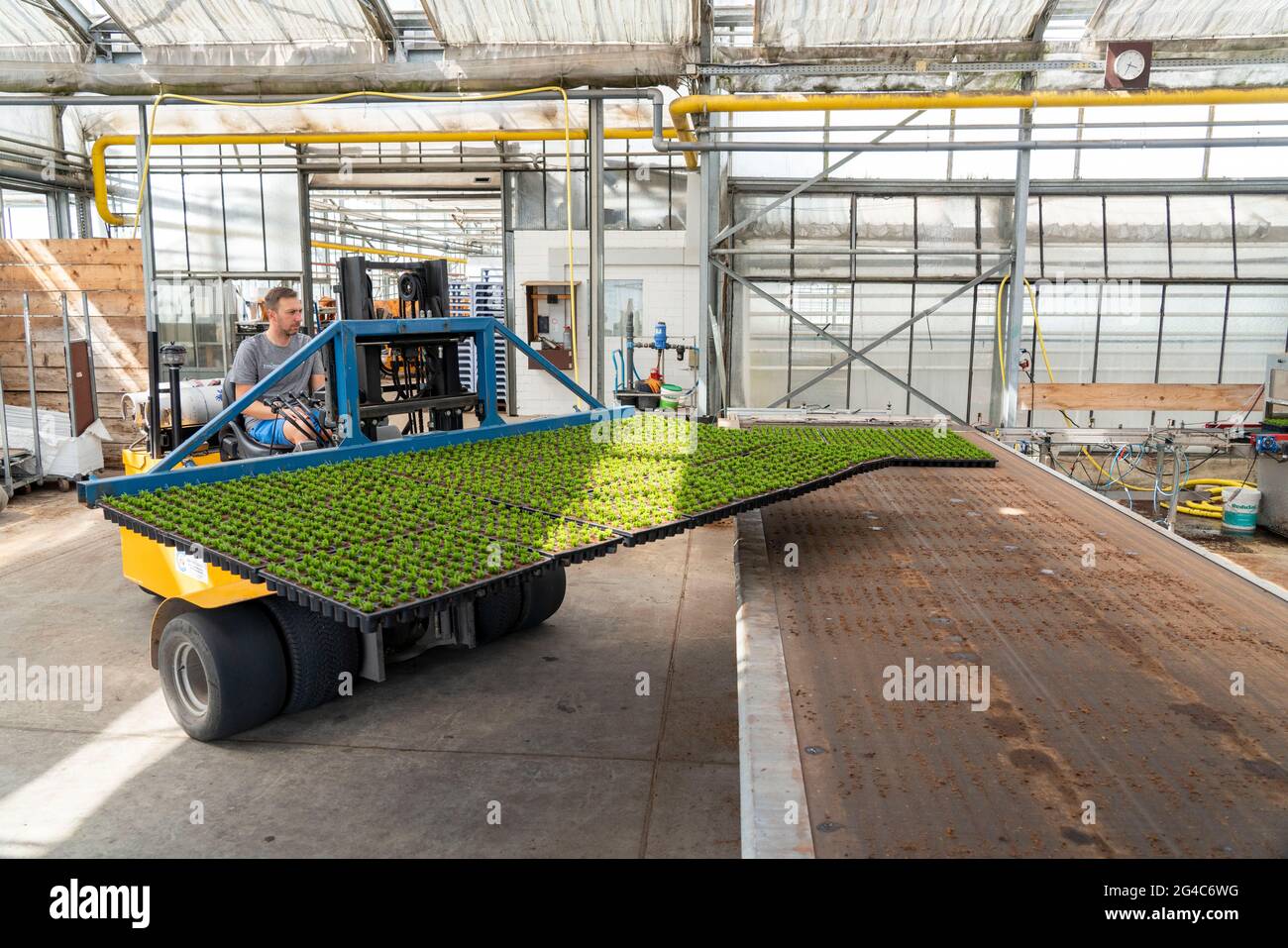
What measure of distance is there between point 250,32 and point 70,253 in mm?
4051

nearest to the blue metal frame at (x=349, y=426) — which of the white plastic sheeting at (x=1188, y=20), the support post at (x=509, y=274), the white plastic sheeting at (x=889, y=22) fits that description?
the white plastic sheeting at (x=889, y=22)

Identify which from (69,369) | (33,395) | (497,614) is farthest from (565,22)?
(33,395)

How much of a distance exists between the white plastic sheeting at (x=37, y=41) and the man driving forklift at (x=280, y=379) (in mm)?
4527

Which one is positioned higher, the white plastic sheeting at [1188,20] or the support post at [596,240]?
the white plastic sheeting at [1188,20]

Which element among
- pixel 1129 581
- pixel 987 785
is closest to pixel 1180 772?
pixel 987 785

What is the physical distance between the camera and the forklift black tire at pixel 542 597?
5.97 meters

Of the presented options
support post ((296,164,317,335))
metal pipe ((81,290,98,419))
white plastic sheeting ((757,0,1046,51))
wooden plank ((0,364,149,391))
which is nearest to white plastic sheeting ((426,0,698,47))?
white plastic sheeting ((757,0,1046,51))

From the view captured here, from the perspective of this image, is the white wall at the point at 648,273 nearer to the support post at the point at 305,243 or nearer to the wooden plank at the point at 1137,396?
the support post at the point at 305,243

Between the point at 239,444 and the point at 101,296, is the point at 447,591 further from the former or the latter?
the point at 101,296

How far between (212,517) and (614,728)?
212 cm

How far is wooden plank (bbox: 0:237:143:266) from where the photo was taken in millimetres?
10898

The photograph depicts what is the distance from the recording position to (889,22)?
8.78 metres

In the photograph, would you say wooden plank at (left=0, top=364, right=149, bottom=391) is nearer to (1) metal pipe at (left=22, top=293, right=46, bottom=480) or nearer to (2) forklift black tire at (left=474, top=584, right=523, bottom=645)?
(1) metal pipe at (left=22, top=293, right=46, bottom=480)

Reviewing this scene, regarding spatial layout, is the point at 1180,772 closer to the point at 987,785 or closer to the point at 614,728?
the point at 987,785
